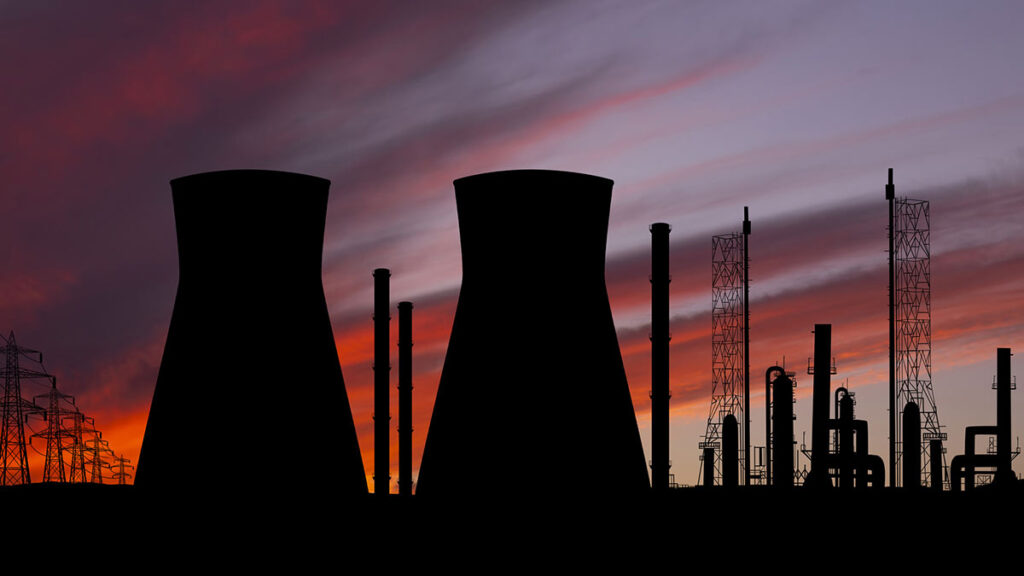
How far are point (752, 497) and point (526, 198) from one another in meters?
8.71

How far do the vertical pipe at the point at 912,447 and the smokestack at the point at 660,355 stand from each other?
303 inches

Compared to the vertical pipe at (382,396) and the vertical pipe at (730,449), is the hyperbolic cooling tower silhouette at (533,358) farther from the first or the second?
the vertical pipe at (730,449)

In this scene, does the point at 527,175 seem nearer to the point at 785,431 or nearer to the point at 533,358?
the point at 533,358

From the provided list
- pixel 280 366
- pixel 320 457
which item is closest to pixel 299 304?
pixel 280 366

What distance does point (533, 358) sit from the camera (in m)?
13.8

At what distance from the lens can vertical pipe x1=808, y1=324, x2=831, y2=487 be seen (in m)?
24.4

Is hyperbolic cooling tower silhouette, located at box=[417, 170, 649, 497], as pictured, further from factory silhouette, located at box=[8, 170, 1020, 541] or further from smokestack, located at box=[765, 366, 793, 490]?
smokestack, located at box=[765, 366, 793, 490]

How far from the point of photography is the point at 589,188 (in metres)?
14.3

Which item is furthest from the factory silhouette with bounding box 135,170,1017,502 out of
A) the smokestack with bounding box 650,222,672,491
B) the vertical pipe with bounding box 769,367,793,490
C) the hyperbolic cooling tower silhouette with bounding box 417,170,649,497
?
the vertical pipe with bounding box 769,367,793,490

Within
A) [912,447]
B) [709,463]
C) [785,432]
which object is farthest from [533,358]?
[709,463]

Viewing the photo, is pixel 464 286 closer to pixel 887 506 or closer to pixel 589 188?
pixel 589 188

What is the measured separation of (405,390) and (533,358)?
13.3 metres

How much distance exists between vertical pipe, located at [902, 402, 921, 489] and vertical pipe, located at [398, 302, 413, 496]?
10.7 meters

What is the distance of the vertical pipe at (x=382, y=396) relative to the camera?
2544 centimetres
